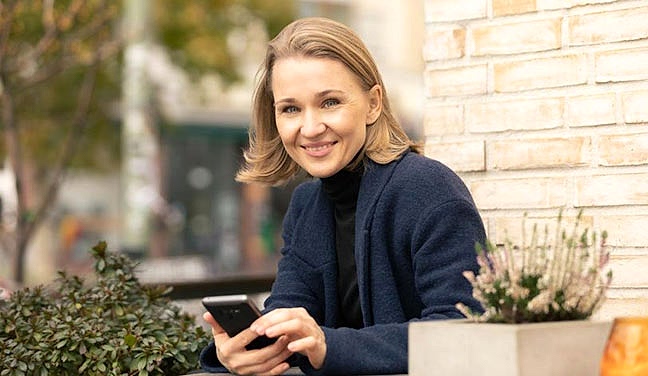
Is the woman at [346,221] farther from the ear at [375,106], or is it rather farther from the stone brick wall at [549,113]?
the stone brick wall at [549,113]

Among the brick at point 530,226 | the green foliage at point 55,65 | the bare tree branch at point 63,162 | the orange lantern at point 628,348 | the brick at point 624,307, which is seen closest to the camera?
the orange lantern at point 628,348

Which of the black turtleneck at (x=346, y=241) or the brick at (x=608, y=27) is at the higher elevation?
the brick at (x=608, y=27)

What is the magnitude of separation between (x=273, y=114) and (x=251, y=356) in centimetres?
85

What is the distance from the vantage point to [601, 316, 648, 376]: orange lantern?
2539mm

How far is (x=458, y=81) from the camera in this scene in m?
4.24

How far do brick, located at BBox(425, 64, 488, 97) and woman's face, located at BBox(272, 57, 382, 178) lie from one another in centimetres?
71

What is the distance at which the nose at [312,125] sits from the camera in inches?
135

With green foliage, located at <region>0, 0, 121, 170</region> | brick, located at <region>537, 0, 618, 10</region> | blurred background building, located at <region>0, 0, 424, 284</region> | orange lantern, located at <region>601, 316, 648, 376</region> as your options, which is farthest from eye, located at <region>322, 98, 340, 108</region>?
blurred background building, located at <region>0, 0, 424, 284</region>

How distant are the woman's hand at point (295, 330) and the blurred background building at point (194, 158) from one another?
1662cm

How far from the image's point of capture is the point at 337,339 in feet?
10.2

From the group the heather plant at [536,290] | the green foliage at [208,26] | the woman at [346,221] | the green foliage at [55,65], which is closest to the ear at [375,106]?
the woman at [346,221]

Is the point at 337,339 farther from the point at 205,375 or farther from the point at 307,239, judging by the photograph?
the point at 307,239

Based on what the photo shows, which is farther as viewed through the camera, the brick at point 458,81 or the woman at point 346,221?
the brick at point 458,81

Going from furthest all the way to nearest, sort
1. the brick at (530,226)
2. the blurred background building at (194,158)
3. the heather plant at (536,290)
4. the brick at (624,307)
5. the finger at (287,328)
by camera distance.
A: the blurred background building at (194,158) < the brick at (530,226) < the brick at (624,307) < the finger at (287,328) < the heather plant at (536,290)
